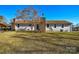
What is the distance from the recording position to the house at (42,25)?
7.48 m

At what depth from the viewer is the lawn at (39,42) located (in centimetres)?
743

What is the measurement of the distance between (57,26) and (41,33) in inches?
12.5

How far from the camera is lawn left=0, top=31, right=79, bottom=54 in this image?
24.4 ft

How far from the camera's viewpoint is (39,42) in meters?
7.50

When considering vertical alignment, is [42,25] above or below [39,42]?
above

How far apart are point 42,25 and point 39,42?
31 centimetres

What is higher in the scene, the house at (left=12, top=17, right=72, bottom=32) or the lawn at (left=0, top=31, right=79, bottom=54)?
the house at (left=12, top=17, right=72, bottom=32)

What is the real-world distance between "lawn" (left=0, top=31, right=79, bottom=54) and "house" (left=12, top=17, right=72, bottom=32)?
7 centimetres

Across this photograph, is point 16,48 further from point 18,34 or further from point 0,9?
point 0,9

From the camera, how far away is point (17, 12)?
746 centimetres

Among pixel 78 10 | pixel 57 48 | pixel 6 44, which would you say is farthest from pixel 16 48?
pixel 78 10

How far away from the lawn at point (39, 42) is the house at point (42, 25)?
0.24ft

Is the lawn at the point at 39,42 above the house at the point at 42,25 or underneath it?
underneath

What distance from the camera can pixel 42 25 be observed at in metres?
7.52
